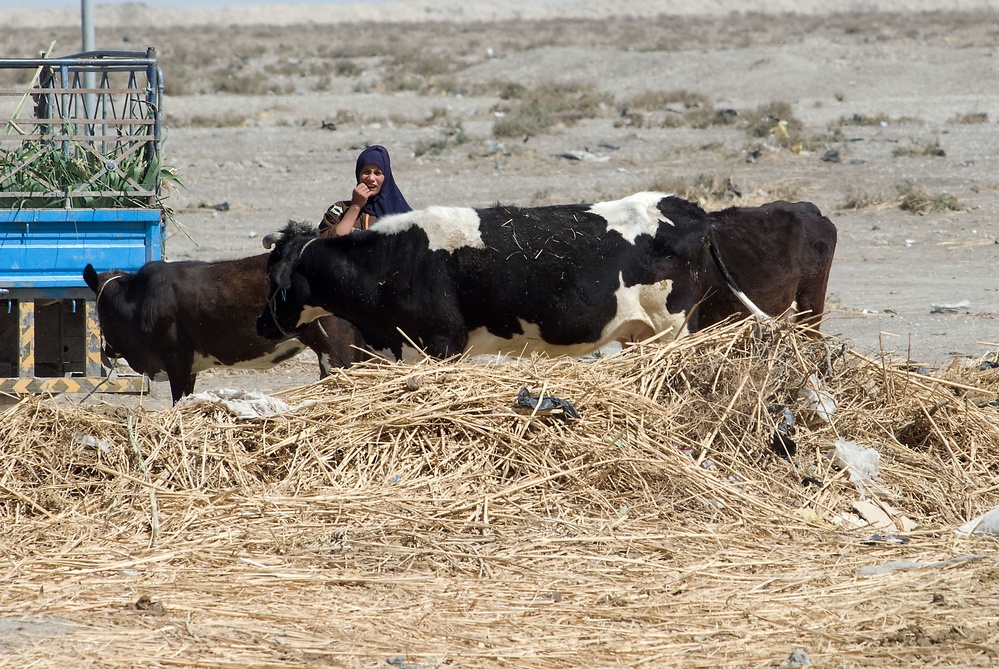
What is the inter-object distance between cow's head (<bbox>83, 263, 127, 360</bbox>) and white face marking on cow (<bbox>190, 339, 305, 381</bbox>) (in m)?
0.59

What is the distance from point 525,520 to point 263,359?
3.74 m

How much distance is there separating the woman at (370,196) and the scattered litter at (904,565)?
4394 mm

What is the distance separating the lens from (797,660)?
14.5 feet

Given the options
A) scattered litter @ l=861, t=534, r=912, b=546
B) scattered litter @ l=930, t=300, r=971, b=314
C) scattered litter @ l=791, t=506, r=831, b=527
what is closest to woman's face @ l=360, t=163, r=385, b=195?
scattered litter @ l=791, t=506, r=831, b=527

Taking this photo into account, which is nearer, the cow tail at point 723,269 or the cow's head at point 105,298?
the cow tail at point 723,269

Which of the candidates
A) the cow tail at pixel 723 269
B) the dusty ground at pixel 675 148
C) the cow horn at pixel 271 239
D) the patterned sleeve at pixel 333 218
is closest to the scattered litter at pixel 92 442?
the cow horn at pixel 271 239

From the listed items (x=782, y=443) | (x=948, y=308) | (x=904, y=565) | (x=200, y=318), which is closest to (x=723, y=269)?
(x=782, y=443)

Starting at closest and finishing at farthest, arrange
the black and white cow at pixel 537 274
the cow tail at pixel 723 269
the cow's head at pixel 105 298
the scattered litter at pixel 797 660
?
the scattered litter at pixel 797 660, the black and white cow at pixel 537 274, the cow tail at pixel 723 269, the cow's head at pixel 105 298

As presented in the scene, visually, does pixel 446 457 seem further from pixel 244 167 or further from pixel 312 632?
pixel 244 167

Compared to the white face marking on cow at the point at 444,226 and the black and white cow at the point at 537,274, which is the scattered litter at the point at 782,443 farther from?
the white face marking on cow at the point at 444,226

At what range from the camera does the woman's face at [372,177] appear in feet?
28.5

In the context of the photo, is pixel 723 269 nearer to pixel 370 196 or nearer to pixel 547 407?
pixel 547 407

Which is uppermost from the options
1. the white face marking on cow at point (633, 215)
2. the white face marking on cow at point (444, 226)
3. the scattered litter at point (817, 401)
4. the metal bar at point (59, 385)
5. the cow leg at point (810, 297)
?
the white face marking on cow at point (633, 215)

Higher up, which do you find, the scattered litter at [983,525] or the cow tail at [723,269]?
the cow tail at [723,269]
